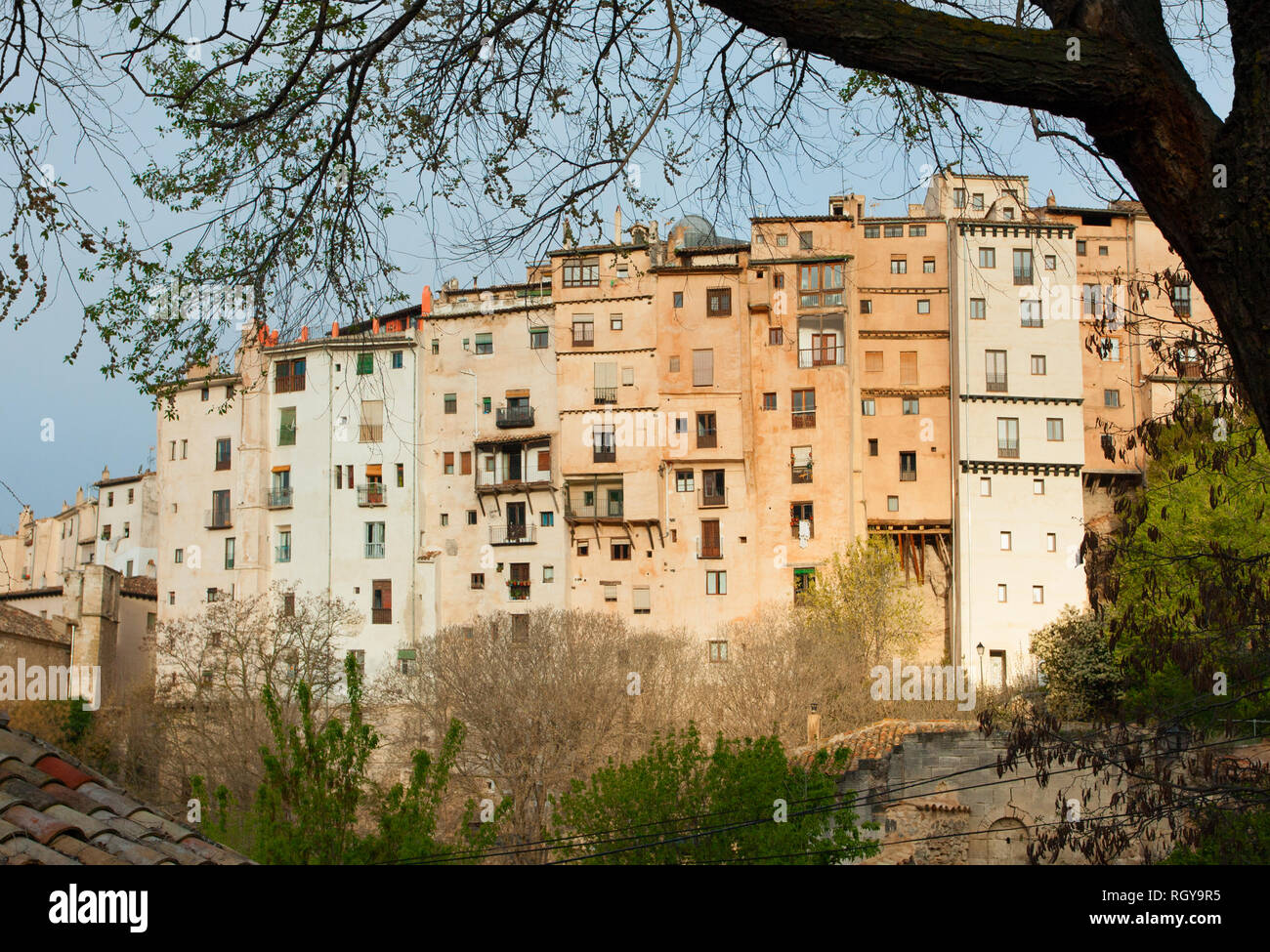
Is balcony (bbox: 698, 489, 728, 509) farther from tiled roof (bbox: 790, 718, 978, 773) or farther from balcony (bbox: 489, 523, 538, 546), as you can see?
tiled roof (bbox: 790, 718, 978, 773)

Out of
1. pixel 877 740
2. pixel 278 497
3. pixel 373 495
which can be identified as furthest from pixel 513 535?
pixel 877 740

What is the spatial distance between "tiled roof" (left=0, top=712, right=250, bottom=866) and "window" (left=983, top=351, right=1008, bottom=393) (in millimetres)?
59338

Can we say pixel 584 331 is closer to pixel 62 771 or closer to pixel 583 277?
pixel 583 277

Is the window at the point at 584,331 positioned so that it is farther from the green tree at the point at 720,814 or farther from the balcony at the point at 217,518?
the green tree at the point at 720,814

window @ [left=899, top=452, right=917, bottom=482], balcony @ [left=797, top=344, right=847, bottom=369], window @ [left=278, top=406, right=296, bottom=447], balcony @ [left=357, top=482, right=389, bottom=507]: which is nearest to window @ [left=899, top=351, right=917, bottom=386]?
balcony @ [left=797, top=344, right=847, bottom=369]

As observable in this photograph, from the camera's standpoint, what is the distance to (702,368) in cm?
6725

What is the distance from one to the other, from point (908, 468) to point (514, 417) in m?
18.7

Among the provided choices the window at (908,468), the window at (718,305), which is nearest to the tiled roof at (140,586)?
the window at (718,305)

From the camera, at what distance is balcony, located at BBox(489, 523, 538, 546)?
220 ft
